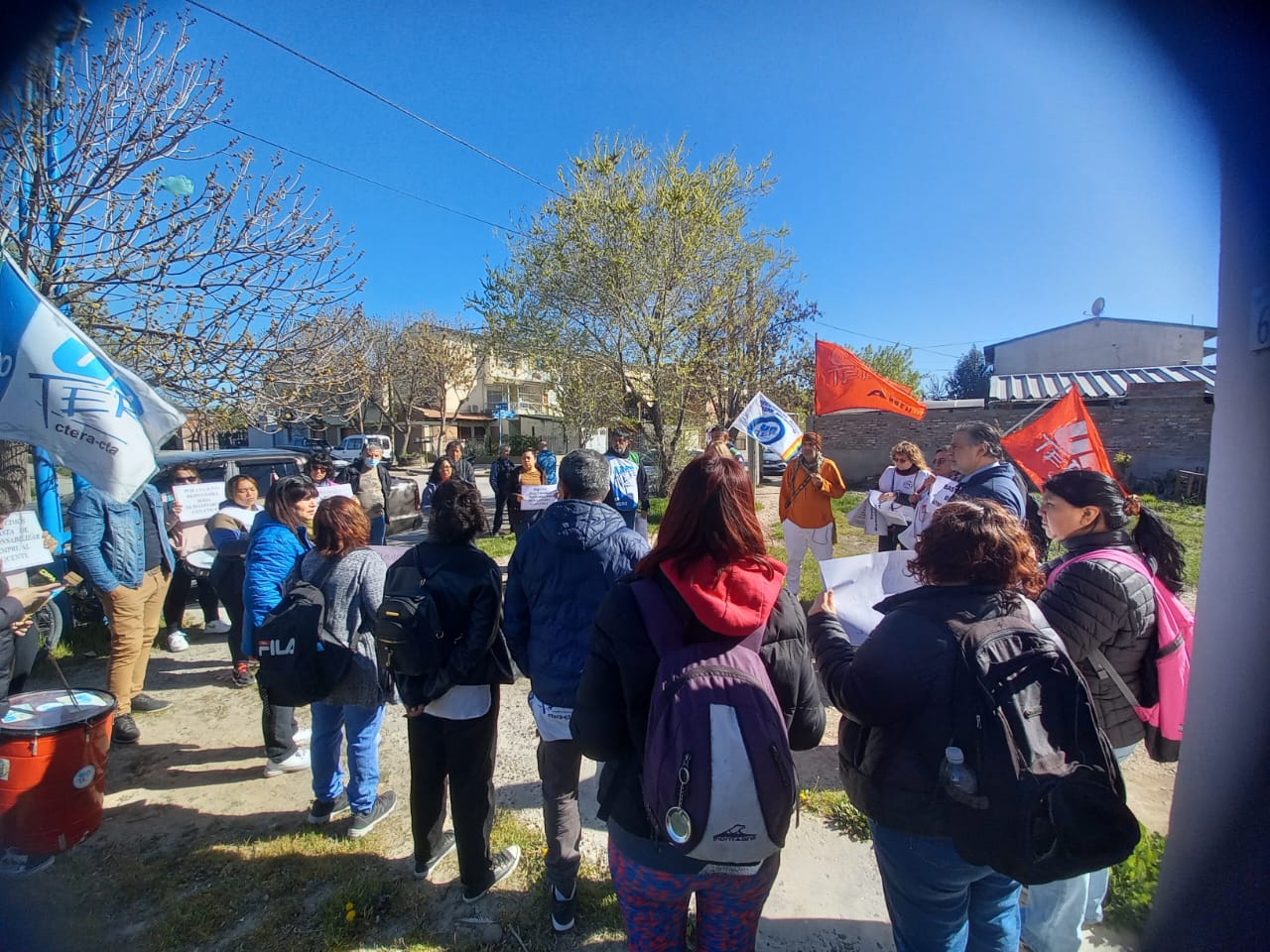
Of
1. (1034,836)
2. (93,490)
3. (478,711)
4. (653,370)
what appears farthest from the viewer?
(653,370)

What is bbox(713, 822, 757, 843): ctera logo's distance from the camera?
1.33 meters

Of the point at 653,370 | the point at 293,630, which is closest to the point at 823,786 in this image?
the point at 293,630

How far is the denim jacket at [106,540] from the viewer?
3438 millimetres

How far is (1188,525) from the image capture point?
10.8 meters

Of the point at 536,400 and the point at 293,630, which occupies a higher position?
the point at 536,400

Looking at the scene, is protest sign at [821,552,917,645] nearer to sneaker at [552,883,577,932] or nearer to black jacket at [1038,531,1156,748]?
black jacket at [1038,531,1156,748]

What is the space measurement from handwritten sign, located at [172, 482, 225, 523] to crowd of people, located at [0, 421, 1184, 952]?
8.23 ft

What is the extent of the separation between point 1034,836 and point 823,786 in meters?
2.05

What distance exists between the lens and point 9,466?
15.3 feet

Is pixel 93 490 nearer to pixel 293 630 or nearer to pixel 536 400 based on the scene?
pixel 293 630

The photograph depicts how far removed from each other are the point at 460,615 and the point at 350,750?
1102 millimetres

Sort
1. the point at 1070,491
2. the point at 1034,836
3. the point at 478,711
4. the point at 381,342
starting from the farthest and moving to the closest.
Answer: the point at 381,342
the point at 478,711
the point at 1070,491
the point at 1034,836

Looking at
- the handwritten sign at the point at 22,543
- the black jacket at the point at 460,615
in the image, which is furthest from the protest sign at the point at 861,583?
the handwritten sign at the point at 22,543

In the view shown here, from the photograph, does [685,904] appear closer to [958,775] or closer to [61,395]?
[958,775]
